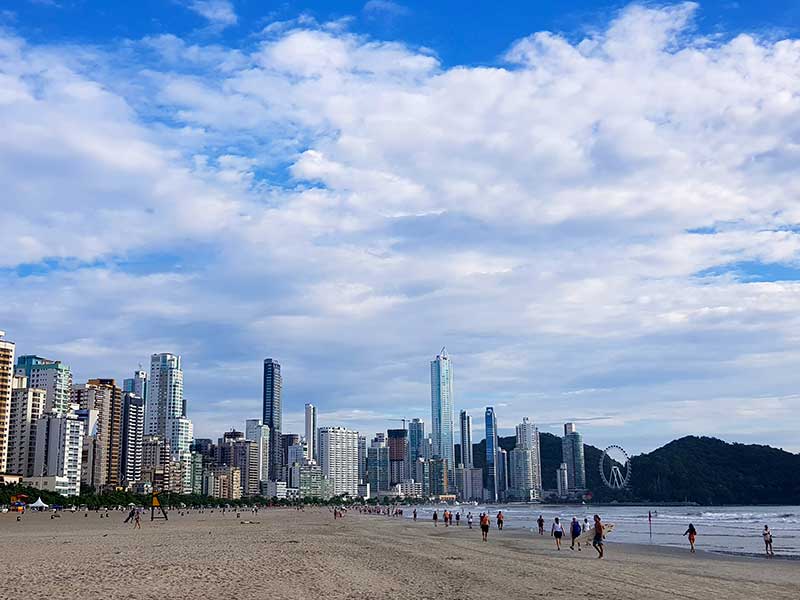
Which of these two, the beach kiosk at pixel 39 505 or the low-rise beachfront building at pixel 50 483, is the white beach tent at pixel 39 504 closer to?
the beach kiosk at pixel 39 505

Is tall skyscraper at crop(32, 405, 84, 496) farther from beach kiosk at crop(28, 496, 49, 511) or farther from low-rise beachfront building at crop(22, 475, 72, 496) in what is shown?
beach kiosk at crop(28, 496, 49, 511)

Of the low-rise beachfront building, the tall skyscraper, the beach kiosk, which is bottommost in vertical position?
the beach kiosk

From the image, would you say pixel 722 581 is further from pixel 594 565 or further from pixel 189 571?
pixel 189 571

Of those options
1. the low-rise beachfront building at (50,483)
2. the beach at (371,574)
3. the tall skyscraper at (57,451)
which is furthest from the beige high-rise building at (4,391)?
the beach at (371,574)

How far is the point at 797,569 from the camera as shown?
100 ft

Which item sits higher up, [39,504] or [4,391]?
[4,391]

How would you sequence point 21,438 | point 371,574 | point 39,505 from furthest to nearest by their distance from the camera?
point 21,438 < point 39,505 < point 371,574

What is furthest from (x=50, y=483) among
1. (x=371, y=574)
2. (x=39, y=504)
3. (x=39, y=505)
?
(x=371, y=574)

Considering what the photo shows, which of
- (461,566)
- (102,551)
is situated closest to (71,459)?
(102,551)

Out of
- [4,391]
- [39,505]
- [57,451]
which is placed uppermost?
[4,391]

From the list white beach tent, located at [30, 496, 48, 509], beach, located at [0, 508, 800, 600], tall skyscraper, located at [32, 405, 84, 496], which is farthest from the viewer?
tall skyscraper, located at [32, 405, 84, 496]

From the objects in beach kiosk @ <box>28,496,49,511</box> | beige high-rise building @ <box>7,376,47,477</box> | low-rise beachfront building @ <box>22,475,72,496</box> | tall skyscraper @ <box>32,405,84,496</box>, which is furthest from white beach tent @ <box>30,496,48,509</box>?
beige high-rise building @ <box>7,376,47,477</box>

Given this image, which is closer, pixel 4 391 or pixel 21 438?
pixel 4 391

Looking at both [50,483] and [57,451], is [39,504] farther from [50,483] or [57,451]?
[57,451]
